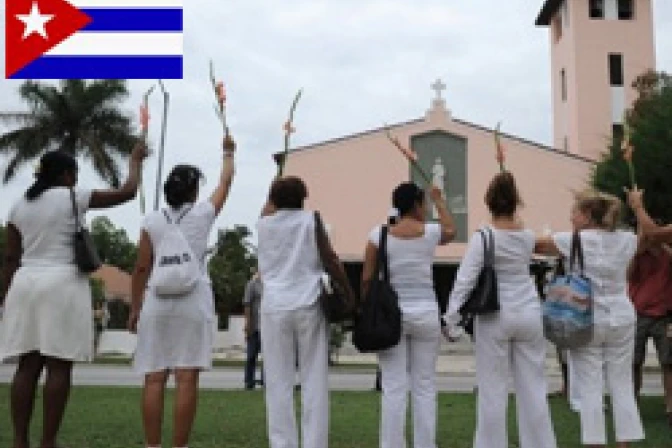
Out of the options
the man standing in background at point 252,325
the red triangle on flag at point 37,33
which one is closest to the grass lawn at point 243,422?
the man standing in background at point 252,325

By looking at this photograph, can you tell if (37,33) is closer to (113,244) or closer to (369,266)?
(369,266)

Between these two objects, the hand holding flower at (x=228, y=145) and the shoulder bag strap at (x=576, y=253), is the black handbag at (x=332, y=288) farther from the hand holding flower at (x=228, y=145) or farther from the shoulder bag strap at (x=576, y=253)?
the shoulder bag strap at (x=576, y=253)

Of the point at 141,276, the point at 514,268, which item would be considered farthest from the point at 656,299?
the point at 141,276

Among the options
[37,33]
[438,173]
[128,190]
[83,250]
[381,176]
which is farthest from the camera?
[381,176]

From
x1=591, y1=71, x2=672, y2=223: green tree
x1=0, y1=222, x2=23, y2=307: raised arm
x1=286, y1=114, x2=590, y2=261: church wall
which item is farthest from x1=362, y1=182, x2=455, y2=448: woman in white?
x1=286, y1=114, x2=590, y2=261: church wall

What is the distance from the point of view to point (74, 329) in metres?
5.64

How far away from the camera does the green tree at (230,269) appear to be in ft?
193

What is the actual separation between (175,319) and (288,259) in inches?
34.4

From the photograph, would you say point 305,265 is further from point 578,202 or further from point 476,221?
point 476,221

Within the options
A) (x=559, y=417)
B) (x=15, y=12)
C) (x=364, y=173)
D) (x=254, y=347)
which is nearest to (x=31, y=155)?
(x=364, y=173)

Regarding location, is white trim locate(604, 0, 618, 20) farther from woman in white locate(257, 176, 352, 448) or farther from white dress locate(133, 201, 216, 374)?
white dress locate(133, 201, 216, 374)

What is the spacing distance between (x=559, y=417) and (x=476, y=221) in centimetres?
3244

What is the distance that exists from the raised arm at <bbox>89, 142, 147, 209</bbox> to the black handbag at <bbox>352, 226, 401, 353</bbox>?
5.65ft

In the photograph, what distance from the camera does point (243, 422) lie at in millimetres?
8672
